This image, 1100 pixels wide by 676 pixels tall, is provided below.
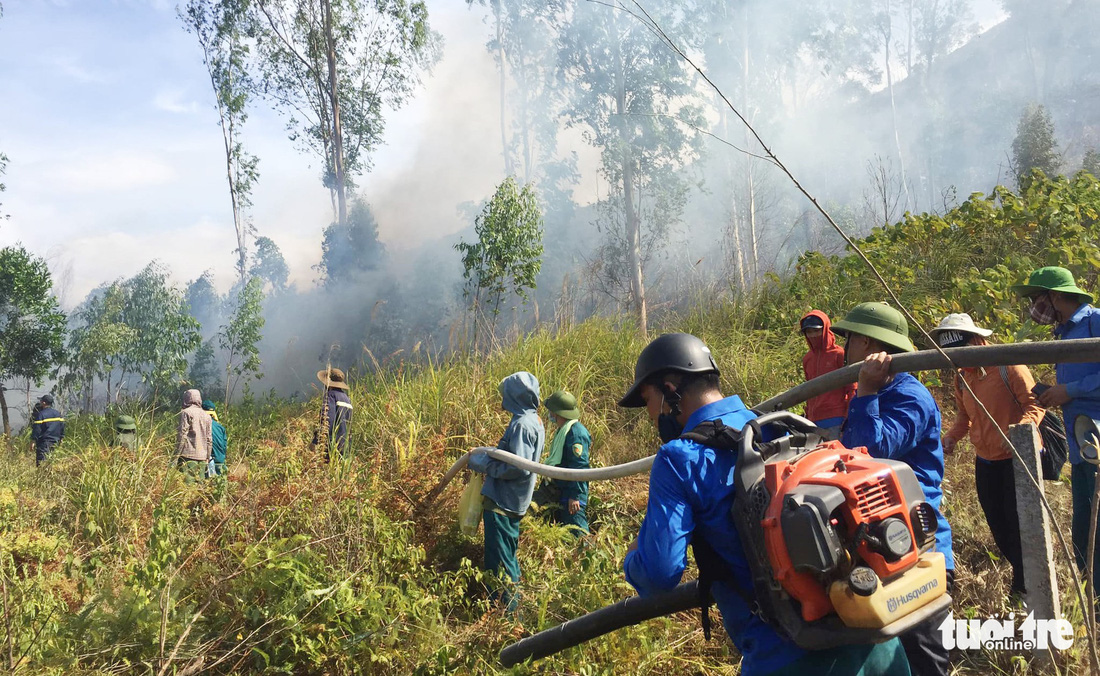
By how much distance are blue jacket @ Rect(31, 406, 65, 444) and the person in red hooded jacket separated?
387 inches

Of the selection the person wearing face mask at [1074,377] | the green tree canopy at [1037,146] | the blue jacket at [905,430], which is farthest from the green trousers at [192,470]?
the green tree canopy at [1037,146]

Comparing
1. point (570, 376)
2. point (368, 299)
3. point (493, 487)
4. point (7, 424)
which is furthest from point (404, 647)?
point (368, 299)

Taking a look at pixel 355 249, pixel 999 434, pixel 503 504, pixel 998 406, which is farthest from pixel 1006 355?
pixel 355 249

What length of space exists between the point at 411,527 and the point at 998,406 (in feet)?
11.4

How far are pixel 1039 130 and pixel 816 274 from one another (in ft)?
69.3

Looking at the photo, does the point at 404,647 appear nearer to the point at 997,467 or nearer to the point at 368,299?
the point at 997,467

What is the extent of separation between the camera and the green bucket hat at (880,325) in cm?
272

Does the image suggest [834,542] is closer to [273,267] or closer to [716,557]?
[716,557]

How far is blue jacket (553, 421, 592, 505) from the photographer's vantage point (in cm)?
491

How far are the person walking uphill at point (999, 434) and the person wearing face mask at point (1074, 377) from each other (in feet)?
0.46

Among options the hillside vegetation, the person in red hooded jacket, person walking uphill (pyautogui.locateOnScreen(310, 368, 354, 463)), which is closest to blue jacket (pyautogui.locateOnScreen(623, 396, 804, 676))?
the hillside vegetation

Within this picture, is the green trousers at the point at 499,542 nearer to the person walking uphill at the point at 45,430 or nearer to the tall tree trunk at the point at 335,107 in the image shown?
the person walking uphill at the point at 45,430

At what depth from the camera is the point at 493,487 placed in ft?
14.1

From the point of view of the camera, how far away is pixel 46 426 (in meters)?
9.66
